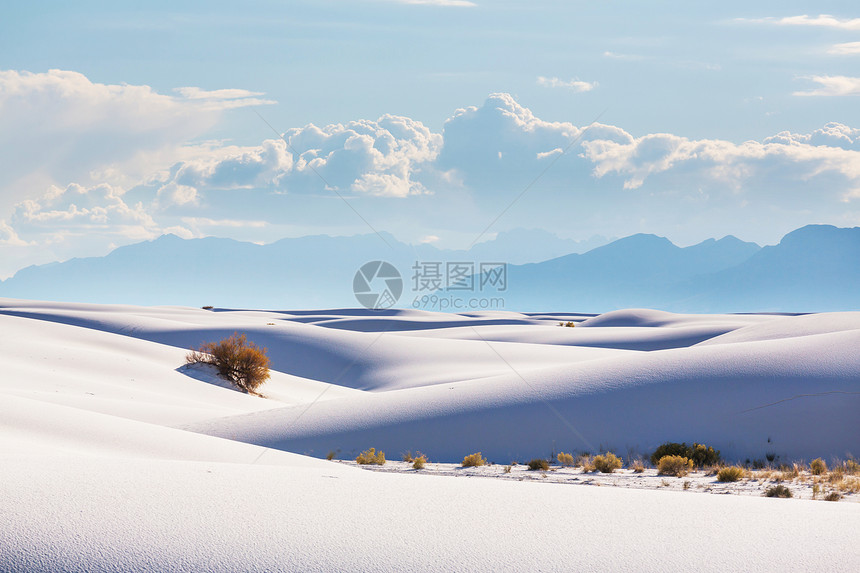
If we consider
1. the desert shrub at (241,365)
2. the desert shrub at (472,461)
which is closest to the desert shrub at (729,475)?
the desert shrub at (472,461)

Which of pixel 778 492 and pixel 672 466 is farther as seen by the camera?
pixel 672 466

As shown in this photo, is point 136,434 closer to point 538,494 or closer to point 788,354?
point 538,494

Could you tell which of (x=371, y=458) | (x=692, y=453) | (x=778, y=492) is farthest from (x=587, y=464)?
(x=371, y=458)

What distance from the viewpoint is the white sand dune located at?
16.4 feet

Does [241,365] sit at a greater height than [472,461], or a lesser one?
greater

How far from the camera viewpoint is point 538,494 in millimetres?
7012

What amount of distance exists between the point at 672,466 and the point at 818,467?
2.07m

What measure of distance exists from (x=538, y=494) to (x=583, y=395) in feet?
27.4

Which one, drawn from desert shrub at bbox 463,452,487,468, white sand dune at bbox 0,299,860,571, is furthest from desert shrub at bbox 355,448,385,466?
desert shrub at bbox 463,452,487,468

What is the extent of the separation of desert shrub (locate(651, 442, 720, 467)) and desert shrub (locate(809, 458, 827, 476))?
1.39m

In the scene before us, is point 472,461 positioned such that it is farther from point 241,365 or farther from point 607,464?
point 241,365

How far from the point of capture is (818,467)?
10812 millimetres

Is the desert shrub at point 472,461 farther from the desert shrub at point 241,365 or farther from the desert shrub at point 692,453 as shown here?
the desert shrub at point 241,365

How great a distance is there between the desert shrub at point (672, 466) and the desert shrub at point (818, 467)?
1.68 metres
